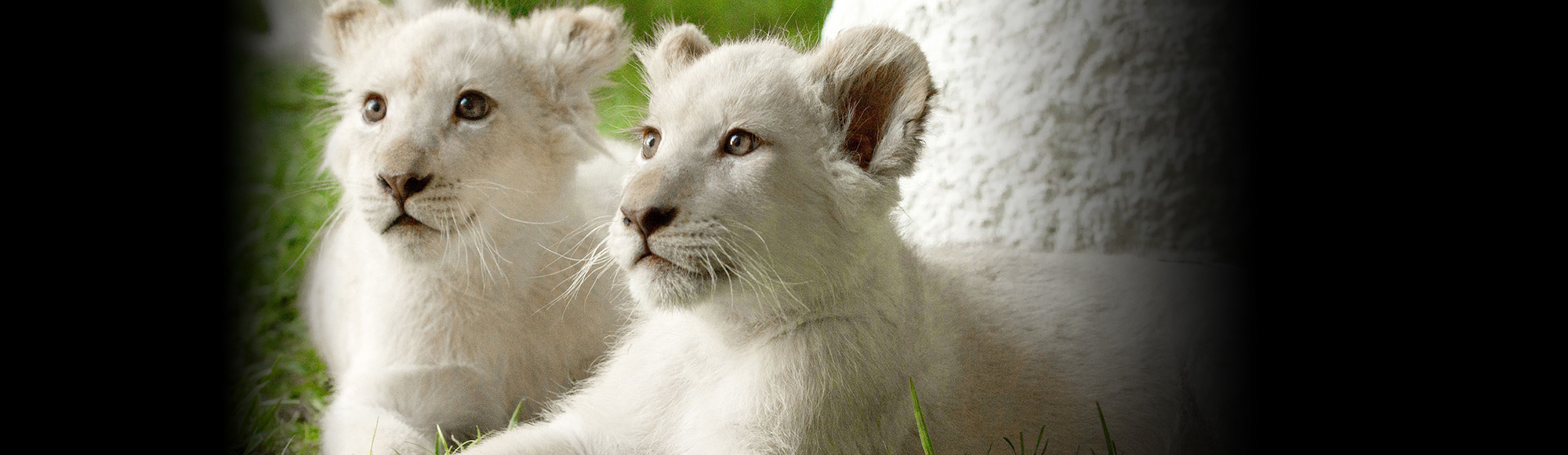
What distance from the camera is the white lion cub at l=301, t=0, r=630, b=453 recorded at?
2.10 meters

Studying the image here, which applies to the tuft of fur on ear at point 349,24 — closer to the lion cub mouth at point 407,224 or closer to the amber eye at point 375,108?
the amber eye at point 375,108

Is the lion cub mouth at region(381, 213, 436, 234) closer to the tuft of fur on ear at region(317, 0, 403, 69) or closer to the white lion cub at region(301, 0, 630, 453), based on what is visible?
the white lion cub at region(301, 0, 630, 453)

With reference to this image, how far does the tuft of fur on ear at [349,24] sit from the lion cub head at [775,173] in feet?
3.46

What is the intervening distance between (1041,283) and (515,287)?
1102 millimetres

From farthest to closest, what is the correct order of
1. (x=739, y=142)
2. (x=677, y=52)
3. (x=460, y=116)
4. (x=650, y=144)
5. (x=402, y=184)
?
(x=460, y=116) < (x=402, y=184) < (x=677, y=52) < (x=650, y=144) < (x=739, y=142)

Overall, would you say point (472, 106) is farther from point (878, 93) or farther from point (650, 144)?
point (878, 93)

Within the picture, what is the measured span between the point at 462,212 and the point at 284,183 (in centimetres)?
60

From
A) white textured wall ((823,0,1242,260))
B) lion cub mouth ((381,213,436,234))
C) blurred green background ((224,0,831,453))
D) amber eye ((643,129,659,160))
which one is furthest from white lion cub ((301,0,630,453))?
white textured wall ((823,0,1242,260))

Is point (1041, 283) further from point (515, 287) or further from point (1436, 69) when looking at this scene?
point (515, 287)

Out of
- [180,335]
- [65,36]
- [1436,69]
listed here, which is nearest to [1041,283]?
[1436,69]

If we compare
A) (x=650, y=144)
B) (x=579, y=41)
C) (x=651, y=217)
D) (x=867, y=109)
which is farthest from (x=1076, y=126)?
(x=579, y=41)

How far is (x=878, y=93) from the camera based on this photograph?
1.64m

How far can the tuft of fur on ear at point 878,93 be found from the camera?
1.59 metres

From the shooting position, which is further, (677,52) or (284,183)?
(284,183)
